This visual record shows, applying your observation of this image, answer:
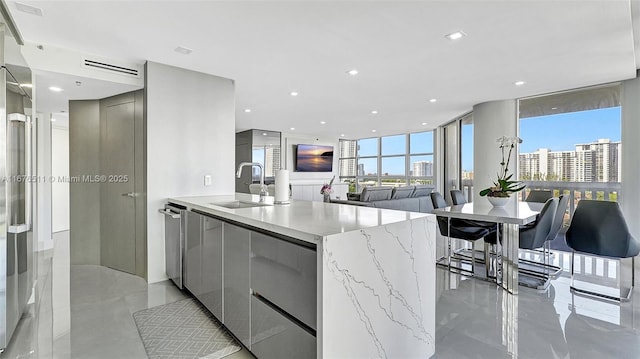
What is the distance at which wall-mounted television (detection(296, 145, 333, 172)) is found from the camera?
993 centimetres

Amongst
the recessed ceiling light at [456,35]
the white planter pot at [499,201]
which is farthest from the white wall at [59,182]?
the white planter pot at [499,201]

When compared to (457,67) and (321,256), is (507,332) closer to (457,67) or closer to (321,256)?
(321,256)

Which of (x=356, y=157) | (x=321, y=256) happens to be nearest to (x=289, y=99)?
(x=321, y=256)

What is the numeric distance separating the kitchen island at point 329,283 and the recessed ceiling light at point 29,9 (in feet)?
6.62

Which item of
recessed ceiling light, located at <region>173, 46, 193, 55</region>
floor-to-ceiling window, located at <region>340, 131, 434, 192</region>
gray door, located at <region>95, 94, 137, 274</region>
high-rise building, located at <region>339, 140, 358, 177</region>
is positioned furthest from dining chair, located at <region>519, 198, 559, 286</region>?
high-rise building, located at <region>339, 140, 358, 177</region>

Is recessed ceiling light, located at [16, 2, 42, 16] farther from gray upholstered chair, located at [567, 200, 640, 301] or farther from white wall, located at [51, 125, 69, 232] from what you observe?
gray upholstered chair, located at [567, 200, 640, 301]

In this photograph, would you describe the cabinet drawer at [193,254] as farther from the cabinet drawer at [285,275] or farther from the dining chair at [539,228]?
the dining chair at [539,228]

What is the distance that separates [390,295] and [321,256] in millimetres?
551

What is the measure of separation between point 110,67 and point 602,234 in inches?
202

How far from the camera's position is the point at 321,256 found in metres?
1.31

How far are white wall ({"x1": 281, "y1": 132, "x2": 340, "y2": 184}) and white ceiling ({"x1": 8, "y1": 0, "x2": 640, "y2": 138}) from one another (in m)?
5.08

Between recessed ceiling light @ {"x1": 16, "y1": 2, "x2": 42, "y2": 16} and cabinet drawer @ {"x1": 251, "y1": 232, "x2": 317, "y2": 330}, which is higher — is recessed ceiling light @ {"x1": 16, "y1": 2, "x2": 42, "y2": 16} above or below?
above

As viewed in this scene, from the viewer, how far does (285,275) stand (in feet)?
5.03

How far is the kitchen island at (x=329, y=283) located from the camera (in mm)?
1362
